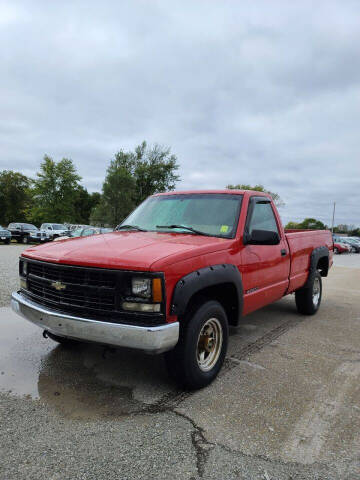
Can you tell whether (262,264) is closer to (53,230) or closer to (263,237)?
(263,237)

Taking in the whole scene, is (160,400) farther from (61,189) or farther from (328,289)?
(61,189)

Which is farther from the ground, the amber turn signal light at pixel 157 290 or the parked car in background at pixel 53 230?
the amber turn signal light at pixel 157 290

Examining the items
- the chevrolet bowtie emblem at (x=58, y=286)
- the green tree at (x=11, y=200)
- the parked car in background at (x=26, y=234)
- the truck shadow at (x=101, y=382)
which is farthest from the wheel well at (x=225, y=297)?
the green tree at (x=11, y=200)

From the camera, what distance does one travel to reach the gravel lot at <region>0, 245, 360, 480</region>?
2.32 metres

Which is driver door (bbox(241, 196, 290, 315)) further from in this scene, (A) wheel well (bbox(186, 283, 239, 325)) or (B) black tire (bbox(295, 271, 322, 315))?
(B) black tire (bbox(295, 271, 322, 315))

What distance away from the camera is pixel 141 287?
2.90 m

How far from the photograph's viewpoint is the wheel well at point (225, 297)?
341cm

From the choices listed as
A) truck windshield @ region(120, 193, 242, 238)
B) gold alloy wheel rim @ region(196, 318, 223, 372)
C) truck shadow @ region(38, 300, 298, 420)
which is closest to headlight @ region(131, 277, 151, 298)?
truck shadow @ region(38, 300, 298, 420)

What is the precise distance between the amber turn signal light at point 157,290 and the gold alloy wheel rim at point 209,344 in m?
0.74

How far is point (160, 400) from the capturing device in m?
3.16

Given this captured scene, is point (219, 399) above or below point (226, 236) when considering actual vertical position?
below

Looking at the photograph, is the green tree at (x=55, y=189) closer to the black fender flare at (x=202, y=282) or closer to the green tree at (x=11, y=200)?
the green tree at (x=11, y=200)

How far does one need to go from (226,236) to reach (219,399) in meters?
1.60

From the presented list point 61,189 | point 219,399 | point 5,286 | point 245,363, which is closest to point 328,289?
point 245,363
